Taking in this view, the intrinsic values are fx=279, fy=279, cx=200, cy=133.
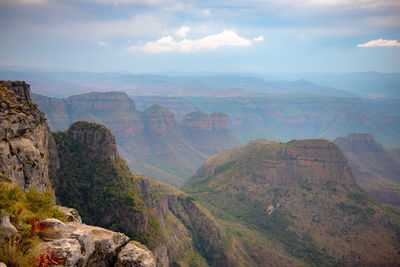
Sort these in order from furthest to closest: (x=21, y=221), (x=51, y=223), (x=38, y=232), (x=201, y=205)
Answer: (x=201, y=205), (x=51, y=223), (x=21, y=221), (x=38, y=232)

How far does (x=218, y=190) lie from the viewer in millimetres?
128000

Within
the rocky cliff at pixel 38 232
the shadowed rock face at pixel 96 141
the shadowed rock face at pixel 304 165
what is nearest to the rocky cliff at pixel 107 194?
the shadowed rock face at pixel 96 141

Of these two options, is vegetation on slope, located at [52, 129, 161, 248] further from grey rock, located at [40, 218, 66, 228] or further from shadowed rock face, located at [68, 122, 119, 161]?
grey rock, located at [40, 218, 66, 228]

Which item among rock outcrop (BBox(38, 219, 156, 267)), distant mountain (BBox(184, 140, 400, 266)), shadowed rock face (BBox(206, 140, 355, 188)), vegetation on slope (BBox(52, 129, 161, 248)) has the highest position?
rock outcrop (BBox(38, 219, 156, 267))

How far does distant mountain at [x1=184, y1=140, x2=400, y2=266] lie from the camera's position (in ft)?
288

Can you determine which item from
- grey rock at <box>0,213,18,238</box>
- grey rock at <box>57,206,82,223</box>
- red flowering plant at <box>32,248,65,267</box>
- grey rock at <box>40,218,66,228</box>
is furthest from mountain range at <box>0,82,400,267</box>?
grey rock at <box>0,213,18,238</box>

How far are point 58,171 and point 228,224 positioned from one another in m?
68.8

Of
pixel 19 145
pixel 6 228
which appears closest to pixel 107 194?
pixel 19 145

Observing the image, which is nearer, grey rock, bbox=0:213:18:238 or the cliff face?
grey rock, bbox=0:213:18:238

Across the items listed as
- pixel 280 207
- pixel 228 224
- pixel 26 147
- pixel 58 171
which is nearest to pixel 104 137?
pixel 58 171

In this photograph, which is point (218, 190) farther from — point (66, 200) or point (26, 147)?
point (26, 147)

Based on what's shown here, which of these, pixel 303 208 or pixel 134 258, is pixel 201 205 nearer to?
pixel 303 208

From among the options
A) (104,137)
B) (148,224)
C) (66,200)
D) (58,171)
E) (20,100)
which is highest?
(20,100)

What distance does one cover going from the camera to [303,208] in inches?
4136
